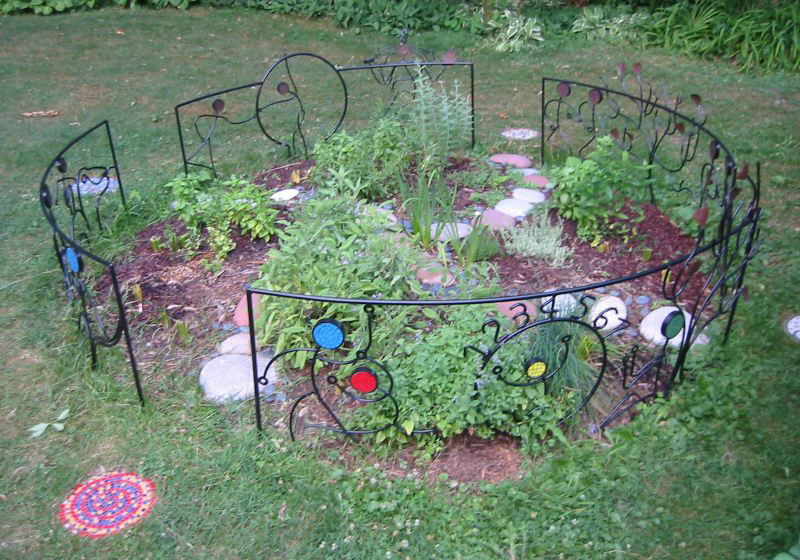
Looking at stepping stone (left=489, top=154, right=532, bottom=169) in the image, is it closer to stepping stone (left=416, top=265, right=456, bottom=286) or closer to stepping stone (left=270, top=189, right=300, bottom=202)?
stepping stone (left=270, top=189, right=300, bottom=202)

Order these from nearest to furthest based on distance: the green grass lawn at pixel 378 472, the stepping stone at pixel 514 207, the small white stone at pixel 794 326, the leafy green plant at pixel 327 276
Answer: the green grass lawn at pixel 378 472 < the leafy green plant at pixel 327 276 < the small white stone at pixel 794 326 < the stepping stone at pixel 514 207

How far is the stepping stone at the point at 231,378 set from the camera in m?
3.40

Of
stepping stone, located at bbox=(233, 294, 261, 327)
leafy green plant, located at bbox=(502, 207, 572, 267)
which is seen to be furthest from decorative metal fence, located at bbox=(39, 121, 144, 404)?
leafy green plant, located at bbox=(502, 207, 572, 267)

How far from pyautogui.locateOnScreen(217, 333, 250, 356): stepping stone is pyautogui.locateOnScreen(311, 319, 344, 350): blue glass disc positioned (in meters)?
0.99

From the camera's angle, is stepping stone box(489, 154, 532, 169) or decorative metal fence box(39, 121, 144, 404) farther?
stepping stone box(489, 154, 532, 169)

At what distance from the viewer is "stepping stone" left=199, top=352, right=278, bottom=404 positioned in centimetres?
340

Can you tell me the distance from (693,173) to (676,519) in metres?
3.43

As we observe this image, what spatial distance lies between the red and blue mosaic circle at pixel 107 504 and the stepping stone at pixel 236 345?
89 cm

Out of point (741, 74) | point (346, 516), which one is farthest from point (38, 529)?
point (741, 74)

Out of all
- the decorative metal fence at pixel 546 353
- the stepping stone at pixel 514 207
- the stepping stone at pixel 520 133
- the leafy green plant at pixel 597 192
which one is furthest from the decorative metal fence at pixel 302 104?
the decorative metal fence at pixel 546 353

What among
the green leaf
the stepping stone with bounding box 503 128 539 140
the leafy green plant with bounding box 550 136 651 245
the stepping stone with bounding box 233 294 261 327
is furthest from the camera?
the stepping stone with bounding box 503 128 539 140

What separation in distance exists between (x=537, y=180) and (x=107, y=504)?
373 centimetres

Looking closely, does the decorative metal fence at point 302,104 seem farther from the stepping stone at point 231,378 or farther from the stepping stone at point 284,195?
the stepping stone at point 231,378

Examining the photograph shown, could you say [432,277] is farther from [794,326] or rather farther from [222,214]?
[794,326]
